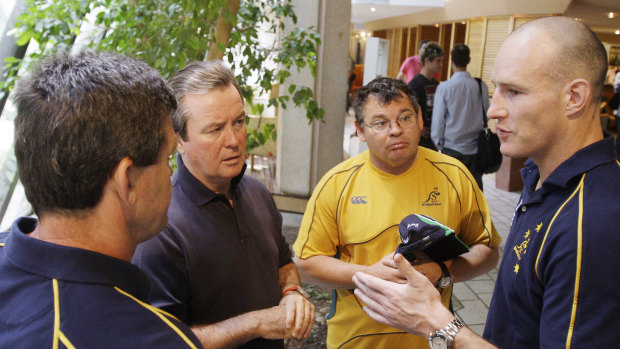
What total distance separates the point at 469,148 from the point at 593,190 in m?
3.75

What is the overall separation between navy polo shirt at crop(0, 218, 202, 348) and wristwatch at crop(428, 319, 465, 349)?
0.79 m

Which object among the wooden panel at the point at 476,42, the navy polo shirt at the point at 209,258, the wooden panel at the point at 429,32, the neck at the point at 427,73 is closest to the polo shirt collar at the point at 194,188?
the navy polo shirt at the point at 209,258

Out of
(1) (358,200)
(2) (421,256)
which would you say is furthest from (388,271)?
(1) (358,200)

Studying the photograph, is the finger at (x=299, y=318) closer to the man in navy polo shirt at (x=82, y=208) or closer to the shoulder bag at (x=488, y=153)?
the man in navy polo shirt at (x=82, y=208)

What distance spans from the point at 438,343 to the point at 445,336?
0.11ft

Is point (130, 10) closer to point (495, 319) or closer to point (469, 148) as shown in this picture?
point (495, 319)

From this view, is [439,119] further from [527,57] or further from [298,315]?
[298,315]

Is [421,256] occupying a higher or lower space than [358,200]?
lower

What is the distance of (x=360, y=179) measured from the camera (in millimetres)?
2098

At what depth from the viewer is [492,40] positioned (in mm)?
11727

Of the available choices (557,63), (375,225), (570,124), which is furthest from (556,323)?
(375,225)

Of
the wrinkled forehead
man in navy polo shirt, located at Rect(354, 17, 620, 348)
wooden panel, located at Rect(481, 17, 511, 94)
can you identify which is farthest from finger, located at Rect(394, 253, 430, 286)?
wooden panel, located at Rect(481, 17, 511, 94)

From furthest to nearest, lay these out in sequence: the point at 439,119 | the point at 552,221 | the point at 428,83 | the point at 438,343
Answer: the point at 428,83, the point at 439,119, the point at 438,343, the point at 552,221

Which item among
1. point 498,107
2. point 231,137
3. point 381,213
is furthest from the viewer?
point 381,213
